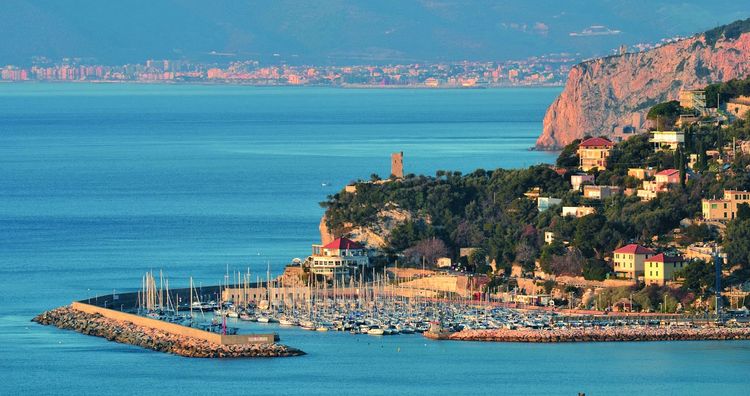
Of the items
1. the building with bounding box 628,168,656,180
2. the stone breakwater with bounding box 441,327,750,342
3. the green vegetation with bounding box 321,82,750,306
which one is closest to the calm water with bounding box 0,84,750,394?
the stone breakwater with bounding box 441,327,750,342

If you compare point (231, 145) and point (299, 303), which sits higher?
point (231, 145)

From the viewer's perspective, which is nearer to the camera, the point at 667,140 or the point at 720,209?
the point at 720,209

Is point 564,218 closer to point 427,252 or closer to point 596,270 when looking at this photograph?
point 427,252

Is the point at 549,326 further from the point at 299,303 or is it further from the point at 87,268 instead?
the point at 87,268

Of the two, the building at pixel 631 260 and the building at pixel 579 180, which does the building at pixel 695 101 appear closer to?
the building at pixel 579 180

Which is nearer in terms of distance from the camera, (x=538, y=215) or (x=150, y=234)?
(x=538, y=215)

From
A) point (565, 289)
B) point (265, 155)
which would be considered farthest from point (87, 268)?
point (265, 155)

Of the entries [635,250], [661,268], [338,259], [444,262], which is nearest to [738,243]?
[661,268]
